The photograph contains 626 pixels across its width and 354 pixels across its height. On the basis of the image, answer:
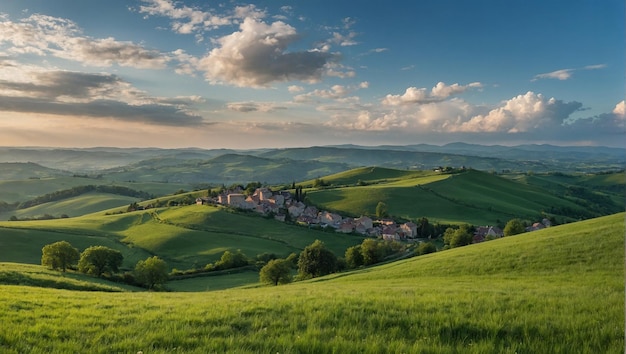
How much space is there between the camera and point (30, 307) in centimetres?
1204

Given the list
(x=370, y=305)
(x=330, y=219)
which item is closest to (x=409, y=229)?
(x=330, y=219)

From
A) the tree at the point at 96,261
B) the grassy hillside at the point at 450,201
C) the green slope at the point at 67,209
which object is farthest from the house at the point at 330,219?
the green slope at the point at 67,209

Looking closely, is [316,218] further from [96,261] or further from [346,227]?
[96,261]

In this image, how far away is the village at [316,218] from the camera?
11294 centimetres

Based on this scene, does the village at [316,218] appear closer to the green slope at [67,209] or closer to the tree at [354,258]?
the tree at [354,258]

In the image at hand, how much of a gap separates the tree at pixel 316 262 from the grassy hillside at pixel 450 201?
254 ft

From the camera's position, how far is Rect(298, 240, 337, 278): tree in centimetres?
6044

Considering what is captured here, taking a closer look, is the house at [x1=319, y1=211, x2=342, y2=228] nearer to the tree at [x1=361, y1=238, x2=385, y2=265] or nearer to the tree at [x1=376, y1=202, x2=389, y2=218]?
the tree at [x1=376, y1=202, x2=389, y2=218]

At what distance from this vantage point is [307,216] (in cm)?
13550

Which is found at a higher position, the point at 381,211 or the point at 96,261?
the point at 96,261

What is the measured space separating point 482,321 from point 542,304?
381 cm

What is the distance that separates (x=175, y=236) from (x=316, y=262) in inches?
2089

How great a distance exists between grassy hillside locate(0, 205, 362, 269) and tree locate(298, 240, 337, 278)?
28573mm

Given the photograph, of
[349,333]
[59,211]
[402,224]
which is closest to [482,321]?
[349,333]
